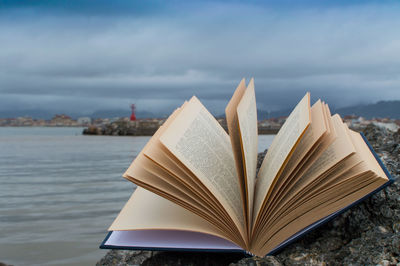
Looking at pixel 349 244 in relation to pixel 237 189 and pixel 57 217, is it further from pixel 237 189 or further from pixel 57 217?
pixel 57 217

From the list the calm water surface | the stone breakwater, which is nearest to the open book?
the stone breakwater

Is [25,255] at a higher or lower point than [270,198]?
lower

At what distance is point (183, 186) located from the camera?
4.94ft

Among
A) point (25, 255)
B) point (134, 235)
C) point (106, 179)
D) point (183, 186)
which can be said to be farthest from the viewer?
point (106, 179)

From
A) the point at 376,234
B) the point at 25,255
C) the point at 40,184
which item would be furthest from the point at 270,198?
the point at 40,184

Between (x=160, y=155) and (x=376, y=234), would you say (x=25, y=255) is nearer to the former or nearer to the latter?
(x=160, y=155)

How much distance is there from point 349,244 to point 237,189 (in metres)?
0.47

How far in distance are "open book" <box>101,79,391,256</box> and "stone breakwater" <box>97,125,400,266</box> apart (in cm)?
7

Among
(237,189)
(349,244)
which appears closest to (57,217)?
(237,189)

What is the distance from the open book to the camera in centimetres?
144

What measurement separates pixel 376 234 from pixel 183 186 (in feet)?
2.22

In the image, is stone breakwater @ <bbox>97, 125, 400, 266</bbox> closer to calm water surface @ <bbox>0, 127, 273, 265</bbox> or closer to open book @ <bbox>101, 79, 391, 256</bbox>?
open book @ <bbox>101, 79, 391, 256</bbox>

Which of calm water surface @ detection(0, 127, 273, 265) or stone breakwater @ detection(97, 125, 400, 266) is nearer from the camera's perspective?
stone breakwater @ detection(97, 125, 400, 266)

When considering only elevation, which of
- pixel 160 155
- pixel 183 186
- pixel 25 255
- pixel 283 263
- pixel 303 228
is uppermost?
pixel 160 155
